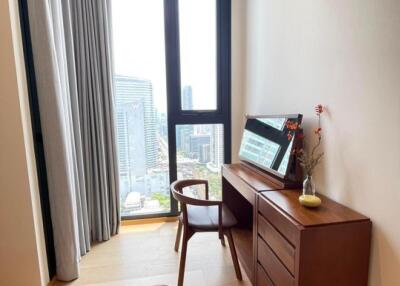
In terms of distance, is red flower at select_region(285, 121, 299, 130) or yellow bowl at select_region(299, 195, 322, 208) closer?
yellow bowl at select_region(299, 195, 322, 208)

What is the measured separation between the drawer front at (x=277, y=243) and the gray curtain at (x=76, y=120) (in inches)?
55.7

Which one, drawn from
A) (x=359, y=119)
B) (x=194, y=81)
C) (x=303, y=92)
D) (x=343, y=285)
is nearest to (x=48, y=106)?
(x=194, y=81)

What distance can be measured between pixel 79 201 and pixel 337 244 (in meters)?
1.96

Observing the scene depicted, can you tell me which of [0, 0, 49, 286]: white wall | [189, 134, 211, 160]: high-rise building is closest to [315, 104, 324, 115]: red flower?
[189, 134, 211, 160]: high-rise building

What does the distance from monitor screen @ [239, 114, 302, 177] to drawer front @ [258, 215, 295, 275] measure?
1.21 feet

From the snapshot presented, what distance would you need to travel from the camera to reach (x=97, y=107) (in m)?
2.50

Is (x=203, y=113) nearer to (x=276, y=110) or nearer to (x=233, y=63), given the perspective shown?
(x=233, y=63)

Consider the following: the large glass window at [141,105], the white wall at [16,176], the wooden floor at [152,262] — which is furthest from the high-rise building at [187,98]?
the white wall at [16,176]

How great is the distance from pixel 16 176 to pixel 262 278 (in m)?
1.71

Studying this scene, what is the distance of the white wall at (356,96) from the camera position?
111cm

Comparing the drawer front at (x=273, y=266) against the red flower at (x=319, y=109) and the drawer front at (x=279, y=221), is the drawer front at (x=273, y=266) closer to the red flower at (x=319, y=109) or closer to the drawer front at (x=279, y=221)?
the drawer front at (x=279, y=221)

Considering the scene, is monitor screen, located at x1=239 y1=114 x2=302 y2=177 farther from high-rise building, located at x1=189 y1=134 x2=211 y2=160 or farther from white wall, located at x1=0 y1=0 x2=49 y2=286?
white wall, located at x1=0 y1=0 x2=49 y2=286

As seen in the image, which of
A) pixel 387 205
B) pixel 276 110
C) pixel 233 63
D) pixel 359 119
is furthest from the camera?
pixel 233 63

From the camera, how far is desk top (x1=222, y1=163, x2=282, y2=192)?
1.70 meters
